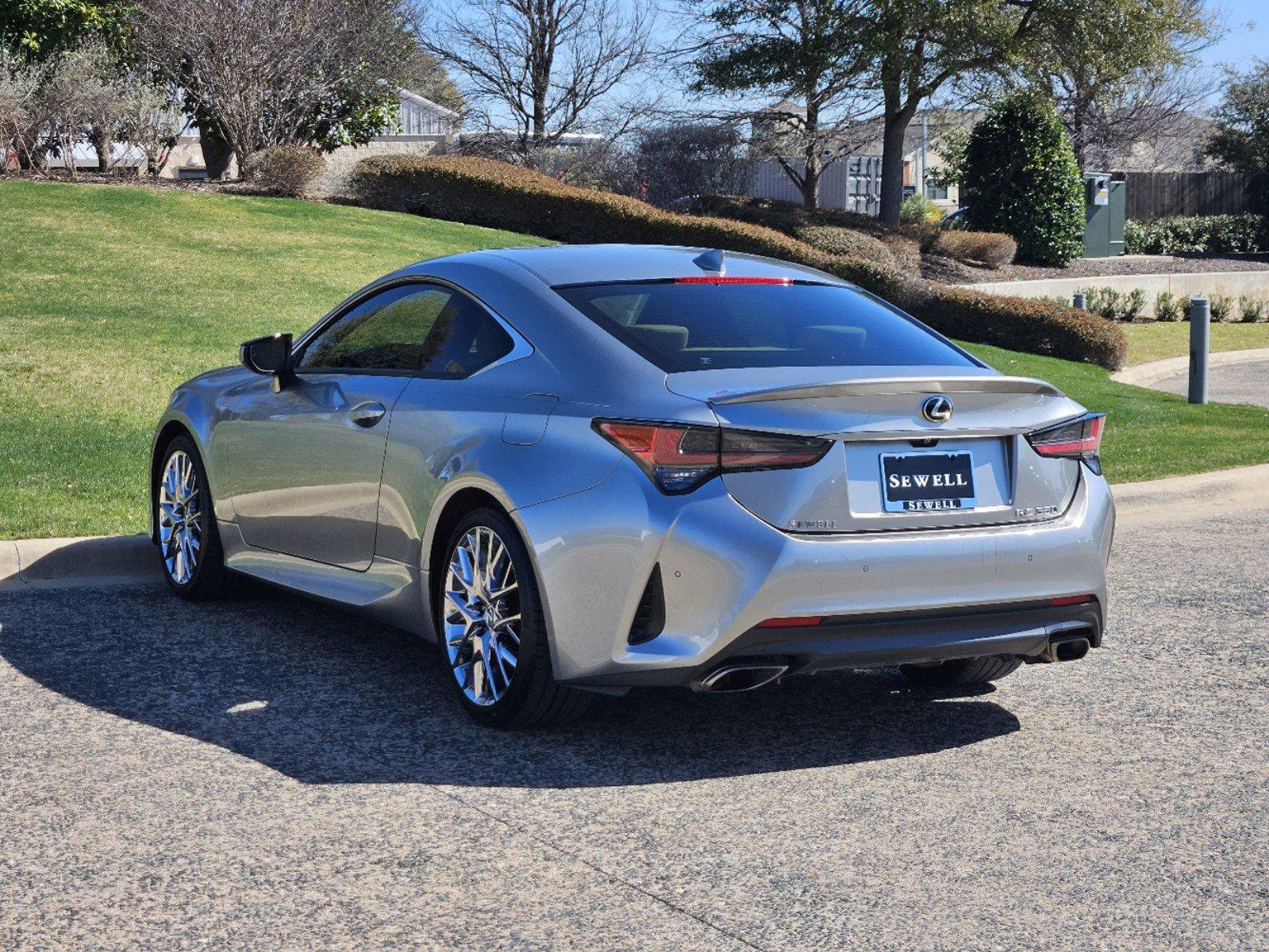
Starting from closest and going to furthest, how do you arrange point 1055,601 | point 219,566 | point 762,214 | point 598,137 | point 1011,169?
1. point 1055,601
2. point 219,566
3. point 762,214
4. point 1011,169
5. point 598,137

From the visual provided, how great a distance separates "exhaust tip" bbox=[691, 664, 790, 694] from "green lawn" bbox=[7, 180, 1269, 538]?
431 cm

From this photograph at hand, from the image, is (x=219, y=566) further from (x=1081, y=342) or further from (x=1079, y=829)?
(x=1081, y=342)

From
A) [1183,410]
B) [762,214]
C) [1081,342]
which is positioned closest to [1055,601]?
[1183,410]

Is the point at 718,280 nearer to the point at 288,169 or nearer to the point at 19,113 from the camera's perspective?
the point at 288,169

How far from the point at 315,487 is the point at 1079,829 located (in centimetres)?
321

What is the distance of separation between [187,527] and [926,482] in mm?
3801

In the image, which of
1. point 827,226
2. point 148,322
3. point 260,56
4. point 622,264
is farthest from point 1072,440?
point 260,56

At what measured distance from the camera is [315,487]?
20.3 ft

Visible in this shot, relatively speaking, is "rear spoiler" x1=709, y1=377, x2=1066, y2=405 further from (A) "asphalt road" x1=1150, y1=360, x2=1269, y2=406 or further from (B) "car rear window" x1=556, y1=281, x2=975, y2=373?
(A) "asphalt road" x1=1150, y1=360, x2=1269, y2=406

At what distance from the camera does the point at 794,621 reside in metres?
4.59

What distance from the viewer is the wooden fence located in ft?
149

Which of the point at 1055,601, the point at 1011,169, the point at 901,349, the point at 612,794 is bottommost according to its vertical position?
the point at 612,794

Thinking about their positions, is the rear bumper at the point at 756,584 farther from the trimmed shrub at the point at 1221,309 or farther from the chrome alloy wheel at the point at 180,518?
the trimmed shrub at the point at 1221,309

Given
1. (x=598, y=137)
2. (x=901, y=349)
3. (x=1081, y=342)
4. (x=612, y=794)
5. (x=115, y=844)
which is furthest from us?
(x=598, y=137)
